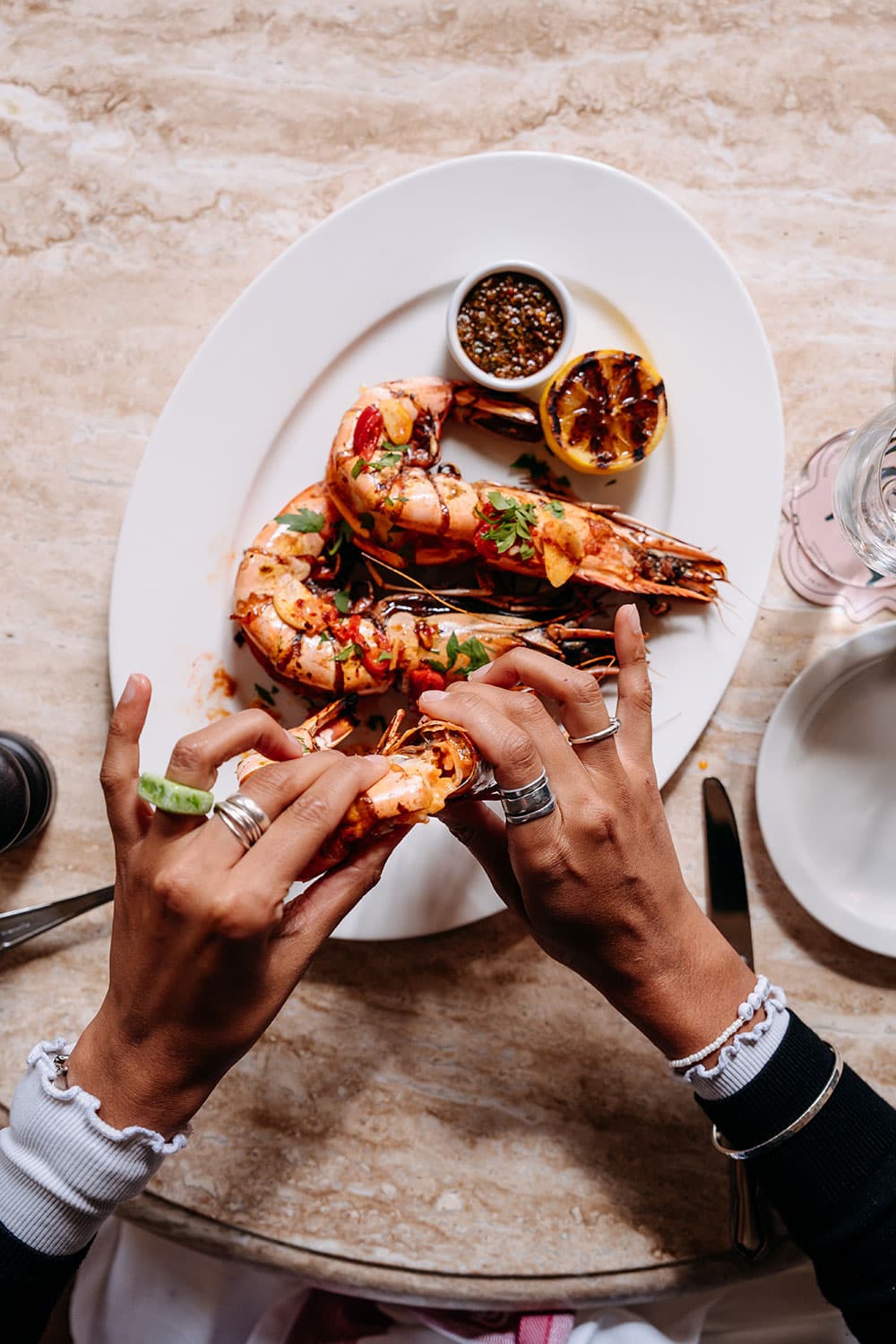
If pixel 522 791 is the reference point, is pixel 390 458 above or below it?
above

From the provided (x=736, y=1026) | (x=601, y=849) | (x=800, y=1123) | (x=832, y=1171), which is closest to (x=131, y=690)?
(x=601, y=849)

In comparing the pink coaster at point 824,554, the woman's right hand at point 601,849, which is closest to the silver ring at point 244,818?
the woman's right hand at point 601,849

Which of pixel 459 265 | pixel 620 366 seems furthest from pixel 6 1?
pixel 620 366

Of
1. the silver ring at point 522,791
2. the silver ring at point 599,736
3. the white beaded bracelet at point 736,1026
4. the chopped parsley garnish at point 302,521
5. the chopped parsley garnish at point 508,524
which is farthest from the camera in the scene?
the chopped parsley garnish at point 302,521

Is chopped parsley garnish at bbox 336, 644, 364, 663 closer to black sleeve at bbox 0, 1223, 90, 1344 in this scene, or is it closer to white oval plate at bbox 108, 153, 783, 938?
white oval plate at bbox 108, 153, 783, 938

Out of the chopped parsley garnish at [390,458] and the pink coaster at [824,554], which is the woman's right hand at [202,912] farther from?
the pink coaster at [824,554]

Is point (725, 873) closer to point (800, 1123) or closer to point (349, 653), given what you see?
point (800, 1123)

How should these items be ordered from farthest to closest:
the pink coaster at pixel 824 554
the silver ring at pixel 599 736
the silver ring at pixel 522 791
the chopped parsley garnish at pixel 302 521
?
1. the pink coaster at pixel 824 554
2. the chopped parsley garnish at pixel 302 521
3. the silver ring at pixel 599 736
4. the silver ring at pixel 522 791
